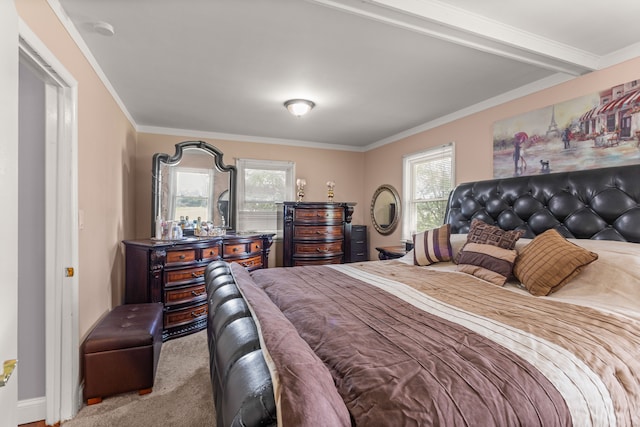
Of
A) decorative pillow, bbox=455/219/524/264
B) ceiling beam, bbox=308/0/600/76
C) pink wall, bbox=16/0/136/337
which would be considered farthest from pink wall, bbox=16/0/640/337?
decorative pillow, bbox=455/219/524/264

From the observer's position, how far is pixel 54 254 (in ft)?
6.03

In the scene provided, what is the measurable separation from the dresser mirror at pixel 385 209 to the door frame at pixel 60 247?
3932 millimetres

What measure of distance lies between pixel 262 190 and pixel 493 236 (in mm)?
3565

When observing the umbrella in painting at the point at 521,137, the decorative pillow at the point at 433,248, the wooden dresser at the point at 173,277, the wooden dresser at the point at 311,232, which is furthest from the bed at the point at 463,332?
the wooden dresser at the point at 311,232

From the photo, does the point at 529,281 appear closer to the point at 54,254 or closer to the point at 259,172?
the point at 54,254

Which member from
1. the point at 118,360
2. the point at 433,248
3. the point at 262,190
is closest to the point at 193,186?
the point at 262,190

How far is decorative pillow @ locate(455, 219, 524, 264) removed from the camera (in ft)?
7.45

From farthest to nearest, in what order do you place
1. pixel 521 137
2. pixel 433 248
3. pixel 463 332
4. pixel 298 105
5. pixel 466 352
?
pixel 298 105, pixel 521 137, pixel 433 248, pixel 463 332, pixel 466 352

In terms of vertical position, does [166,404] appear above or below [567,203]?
below

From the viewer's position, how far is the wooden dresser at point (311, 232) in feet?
14.5

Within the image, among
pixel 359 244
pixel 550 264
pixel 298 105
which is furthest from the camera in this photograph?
pixel 359 244

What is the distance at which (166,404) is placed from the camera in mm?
2057

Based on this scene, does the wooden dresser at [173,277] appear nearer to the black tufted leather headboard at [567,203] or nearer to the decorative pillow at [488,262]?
the decorative pillow at [488,262]

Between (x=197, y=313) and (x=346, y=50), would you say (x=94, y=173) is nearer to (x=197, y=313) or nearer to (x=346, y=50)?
(x=197, y=313)
